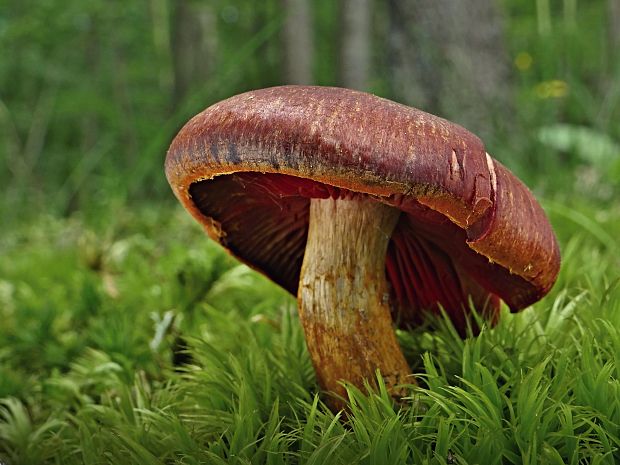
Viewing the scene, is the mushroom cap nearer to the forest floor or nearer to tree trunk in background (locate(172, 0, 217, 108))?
the forest floor

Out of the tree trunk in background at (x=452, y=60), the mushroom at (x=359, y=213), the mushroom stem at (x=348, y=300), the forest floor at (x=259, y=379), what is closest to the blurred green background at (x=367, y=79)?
the tree trunk in background at (x=452, y=60)

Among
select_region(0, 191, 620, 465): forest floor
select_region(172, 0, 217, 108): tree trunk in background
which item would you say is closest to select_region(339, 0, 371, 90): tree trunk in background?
select_region(172, 0, 217, 108): tree trunk in background

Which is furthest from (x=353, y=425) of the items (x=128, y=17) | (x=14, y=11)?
(x=14, y=11)

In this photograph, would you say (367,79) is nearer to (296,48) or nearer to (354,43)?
(354,43)

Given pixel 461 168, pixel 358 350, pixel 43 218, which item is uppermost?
pixel 461 168

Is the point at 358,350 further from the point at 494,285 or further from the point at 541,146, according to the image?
the point at 541,146
